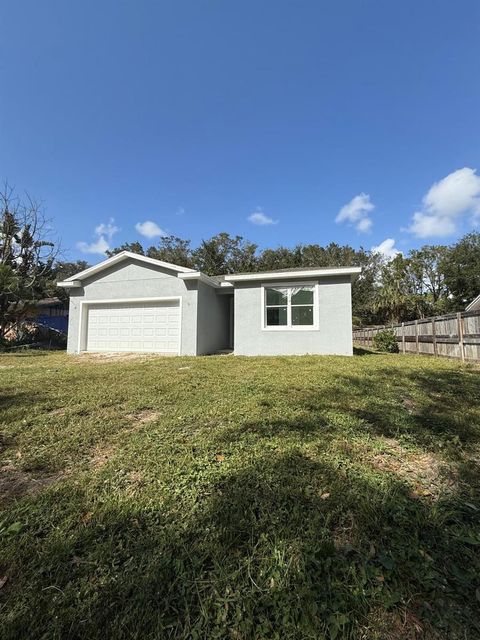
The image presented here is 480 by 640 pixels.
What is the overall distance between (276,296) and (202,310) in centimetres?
289

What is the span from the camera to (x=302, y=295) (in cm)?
1066

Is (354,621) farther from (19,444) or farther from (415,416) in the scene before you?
(19,444)

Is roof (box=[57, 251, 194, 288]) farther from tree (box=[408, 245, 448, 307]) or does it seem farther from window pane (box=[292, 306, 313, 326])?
tree (box=[408, 245, 448, 307])

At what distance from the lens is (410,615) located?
4.53ft

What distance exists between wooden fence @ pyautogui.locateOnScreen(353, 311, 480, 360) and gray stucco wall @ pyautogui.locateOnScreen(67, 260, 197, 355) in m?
8.46

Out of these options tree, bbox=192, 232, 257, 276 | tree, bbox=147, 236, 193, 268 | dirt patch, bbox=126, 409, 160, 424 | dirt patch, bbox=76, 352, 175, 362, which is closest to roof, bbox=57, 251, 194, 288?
dirt patch, bbox=76, 352, 175, 362

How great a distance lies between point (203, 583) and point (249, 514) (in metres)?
0.56

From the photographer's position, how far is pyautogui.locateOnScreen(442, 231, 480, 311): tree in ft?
103

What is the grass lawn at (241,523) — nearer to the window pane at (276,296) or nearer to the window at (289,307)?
the window at (289,307)

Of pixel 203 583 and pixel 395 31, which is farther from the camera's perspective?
pixel 395 31

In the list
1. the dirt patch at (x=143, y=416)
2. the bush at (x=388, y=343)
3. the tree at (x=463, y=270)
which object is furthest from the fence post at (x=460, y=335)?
the tree at (x=463, y=270)

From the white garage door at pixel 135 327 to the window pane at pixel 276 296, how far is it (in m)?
3.51

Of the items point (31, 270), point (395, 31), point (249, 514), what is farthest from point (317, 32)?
point (31, 270)

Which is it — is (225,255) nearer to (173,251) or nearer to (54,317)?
(173,251)
